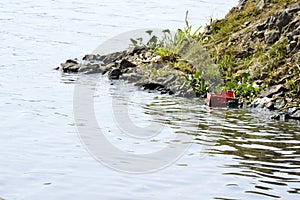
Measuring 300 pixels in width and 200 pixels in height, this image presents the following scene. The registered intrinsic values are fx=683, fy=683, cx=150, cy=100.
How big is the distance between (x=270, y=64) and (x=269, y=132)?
4155 millimetres

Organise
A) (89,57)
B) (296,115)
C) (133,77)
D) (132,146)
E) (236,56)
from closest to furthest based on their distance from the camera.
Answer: (132,146) → (296,115) → (236,56) → (133,77) → (89,57)

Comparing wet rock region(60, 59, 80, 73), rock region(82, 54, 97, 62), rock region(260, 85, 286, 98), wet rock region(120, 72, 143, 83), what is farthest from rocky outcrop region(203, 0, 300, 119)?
rock region(82, 54, 97, 62)

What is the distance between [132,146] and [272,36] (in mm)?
7024

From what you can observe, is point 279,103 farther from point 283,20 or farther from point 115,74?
point 115,74

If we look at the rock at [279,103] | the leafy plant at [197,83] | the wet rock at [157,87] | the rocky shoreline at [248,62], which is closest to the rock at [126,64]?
the rocky shoreline at [248,62]

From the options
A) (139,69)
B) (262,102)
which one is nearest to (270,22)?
(262,102)

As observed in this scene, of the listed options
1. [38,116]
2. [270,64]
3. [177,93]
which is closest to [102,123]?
[38,116]

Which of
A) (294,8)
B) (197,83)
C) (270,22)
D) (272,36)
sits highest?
(294,8)

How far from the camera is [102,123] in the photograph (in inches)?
515

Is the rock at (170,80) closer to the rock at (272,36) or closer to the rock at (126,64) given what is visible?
the rock at (126,64)

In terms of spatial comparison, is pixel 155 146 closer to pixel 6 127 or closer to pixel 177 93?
pixel 6 127

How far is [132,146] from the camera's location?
11.2m

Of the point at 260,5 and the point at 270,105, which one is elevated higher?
the point at 260,5

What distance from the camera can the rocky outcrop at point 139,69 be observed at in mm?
17047
